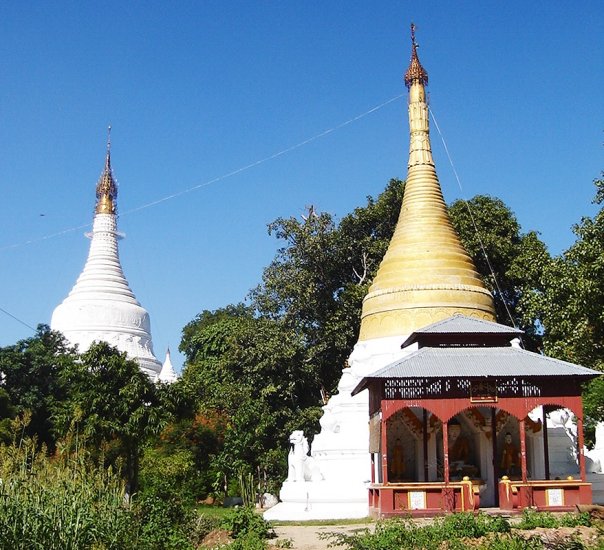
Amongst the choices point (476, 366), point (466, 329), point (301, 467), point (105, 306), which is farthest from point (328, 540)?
point (105, 306)

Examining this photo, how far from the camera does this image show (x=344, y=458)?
86.3 ft

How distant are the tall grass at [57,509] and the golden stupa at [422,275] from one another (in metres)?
17.6

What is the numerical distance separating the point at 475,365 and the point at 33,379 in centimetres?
2907

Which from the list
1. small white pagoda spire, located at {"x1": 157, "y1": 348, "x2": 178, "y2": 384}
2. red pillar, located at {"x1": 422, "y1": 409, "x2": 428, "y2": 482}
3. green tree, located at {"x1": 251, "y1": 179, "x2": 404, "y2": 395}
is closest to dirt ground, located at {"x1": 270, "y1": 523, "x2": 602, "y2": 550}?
red pillar, located at {"x1": 422, "y1": 409, "x2": 428, "y2": 482}

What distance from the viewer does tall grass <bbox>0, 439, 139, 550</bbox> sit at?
11.4 metres

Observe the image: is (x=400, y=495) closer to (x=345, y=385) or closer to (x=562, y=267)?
(x=345, y=385)

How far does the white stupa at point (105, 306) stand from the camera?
51.8 metres

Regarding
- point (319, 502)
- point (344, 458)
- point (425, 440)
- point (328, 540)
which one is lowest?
point (328, 540)

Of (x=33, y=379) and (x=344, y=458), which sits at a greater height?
(x=33, y=379)

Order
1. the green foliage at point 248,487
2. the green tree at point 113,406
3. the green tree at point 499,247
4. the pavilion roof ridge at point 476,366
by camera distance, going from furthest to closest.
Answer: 1. the green tree at point 499,247
2. the green foliage at point 248,487
3. the green tree at point 113,406
4. the pavilion roof ridge at point 476,366

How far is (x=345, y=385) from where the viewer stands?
29.1 metres

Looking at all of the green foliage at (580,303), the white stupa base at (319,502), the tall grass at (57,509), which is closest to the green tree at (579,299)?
the green foliage at (580,303)

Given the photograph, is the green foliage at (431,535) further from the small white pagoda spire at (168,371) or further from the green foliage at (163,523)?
the small white pagoda spire at (168,371)

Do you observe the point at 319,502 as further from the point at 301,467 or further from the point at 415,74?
the point at 415,74
